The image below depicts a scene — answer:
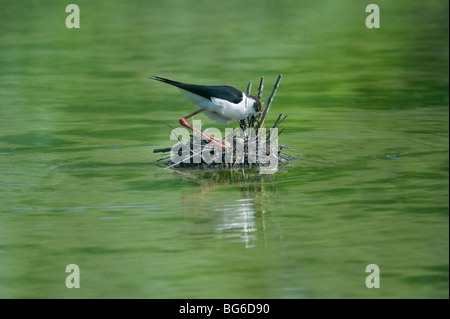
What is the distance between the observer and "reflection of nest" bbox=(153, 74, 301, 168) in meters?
11.8

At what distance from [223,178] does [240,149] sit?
50cm

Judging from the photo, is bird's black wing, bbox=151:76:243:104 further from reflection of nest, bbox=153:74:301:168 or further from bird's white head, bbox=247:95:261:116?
reflection of nest, bbox=153:74:301:168

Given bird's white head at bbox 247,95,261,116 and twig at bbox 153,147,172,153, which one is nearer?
bird's white head at bbox 247,95,261,116

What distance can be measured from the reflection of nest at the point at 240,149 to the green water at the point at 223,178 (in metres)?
0.20

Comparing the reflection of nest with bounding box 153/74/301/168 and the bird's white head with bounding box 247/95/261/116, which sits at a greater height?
the bird's white head with bounding box 247/95/261/116

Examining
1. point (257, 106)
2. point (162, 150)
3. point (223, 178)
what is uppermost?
point (257, 106)

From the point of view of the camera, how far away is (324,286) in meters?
7.84

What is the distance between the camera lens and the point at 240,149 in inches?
467

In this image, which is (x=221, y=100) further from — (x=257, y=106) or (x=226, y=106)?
(x=257, y=106)

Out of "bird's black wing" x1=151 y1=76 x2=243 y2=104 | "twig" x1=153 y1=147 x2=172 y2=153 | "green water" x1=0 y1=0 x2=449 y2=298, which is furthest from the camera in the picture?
"twig" x1=153 y1=147 x2=172 y2=153

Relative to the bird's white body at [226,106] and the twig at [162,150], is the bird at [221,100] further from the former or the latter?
the twig at [162,150]

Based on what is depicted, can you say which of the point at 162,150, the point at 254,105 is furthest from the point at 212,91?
the point at 162,150

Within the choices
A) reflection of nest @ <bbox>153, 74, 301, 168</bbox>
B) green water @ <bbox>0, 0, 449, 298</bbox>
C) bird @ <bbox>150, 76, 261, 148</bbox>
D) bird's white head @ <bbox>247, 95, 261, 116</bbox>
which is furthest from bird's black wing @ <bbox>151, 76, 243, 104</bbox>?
green water @ <bbox>0, 0, 449, 298</bbox>

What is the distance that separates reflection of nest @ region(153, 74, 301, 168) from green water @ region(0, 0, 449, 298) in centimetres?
20
